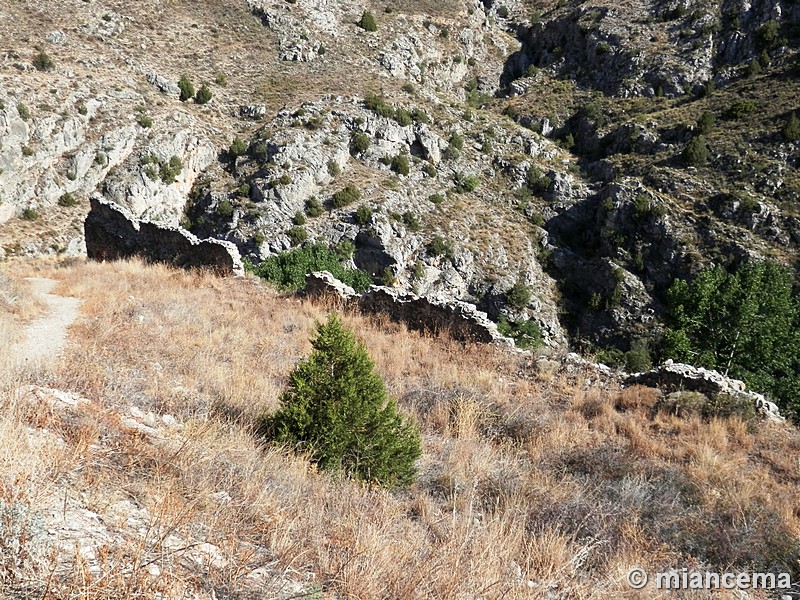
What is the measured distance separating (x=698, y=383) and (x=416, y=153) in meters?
34.2

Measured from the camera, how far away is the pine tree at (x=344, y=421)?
3.79 meters

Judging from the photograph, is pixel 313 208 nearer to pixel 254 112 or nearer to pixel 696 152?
pixel 254 112

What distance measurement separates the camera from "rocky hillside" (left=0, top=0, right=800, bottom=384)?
29.9m

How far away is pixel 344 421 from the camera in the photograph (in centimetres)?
387

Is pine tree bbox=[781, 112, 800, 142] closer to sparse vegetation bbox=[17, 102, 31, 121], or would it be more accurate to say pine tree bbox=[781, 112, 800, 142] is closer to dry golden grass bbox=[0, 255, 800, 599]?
dry golden grass bbox=[0, 255, 800, 599]

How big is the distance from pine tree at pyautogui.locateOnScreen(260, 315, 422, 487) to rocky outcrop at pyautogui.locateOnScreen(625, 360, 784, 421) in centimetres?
518

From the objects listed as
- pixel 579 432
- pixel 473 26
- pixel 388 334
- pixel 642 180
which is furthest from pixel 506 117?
pixel 579 432

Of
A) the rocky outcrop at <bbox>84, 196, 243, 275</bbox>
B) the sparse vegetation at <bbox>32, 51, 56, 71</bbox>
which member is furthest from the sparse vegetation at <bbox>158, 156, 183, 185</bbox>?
the rocky outcrop at <bbox>84, 196, 243, 275</bbox>

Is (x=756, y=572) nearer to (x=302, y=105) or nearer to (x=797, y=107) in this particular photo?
(x=302, y=105)

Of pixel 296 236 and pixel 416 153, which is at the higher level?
pixel 416 153

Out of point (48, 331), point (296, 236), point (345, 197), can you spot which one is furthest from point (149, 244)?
point (345, 197)

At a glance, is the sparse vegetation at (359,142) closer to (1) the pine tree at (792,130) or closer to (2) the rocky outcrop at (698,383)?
(1) the pine tree at (792,130)

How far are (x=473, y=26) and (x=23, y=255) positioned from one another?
5670 centimetres

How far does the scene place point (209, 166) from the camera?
34.1 metres
